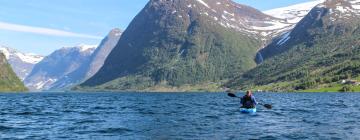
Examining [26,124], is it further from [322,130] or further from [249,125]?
[322,130]

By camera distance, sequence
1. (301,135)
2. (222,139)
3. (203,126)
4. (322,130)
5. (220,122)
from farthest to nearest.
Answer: (220,122) < (203,126) < (322,130) < (301,135) < (222,139)

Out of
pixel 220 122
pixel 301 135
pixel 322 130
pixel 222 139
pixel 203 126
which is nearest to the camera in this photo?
pixel 222 139

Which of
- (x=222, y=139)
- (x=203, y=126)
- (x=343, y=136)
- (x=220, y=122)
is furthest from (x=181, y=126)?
(x=343, y=136)

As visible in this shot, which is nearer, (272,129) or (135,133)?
(135,133)

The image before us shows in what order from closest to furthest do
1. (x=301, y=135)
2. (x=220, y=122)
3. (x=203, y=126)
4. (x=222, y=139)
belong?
(x=222, y=139), (x=301, y=135), (x=203, y=126), (x=220, y=122)

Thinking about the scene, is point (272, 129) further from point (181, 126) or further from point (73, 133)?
point (73, 133)

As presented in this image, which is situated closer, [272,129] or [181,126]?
[272,129]

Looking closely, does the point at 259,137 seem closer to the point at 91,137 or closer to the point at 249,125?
the point at 249,125

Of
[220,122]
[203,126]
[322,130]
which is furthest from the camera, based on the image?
[220,122]

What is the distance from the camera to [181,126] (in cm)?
5909

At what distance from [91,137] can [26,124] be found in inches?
697

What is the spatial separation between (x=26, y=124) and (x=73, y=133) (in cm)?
1345

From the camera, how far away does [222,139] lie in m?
46.2

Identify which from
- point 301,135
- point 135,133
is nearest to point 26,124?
point 135,133
